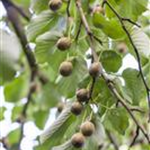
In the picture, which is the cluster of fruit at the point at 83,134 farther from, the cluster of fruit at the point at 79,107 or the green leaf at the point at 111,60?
the green leaf at the point at 111,60

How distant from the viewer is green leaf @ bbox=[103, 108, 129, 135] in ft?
3.95

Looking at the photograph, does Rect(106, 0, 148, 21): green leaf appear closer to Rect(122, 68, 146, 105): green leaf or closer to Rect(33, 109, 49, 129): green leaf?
Rect(122, 68, 146, 105): green leaf

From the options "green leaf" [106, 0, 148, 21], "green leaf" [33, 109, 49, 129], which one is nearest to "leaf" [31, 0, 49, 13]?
"green leaf" [106, 0, 148, 21]

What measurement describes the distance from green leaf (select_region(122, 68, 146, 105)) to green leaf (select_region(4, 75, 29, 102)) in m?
1.26

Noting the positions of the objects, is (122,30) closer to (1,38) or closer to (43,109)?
(1,38)

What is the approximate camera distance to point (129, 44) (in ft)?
4.00

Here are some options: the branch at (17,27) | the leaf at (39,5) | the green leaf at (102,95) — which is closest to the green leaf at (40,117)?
the branch at (17,27)

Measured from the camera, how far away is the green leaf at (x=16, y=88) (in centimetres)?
248

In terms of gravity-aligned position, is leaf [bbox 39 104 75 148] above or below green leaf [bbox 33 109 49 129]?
above

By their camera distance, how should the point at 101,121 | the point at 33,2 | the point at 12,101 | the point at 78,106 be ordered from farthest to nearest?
1. the point at 12,101
2. the point at 33,2
3. the point at 101,121
4. the point at 78,106

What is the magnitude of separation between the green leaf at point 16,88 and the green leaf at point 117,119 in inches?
50.4

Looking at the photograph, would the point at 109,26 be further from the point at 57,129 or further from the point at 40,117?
the point at 40,117

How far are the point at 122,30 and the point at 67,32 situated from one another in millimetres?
122

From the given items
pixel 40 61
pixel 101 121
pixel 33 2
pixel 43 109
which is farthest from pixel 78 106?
pixel 43 109
